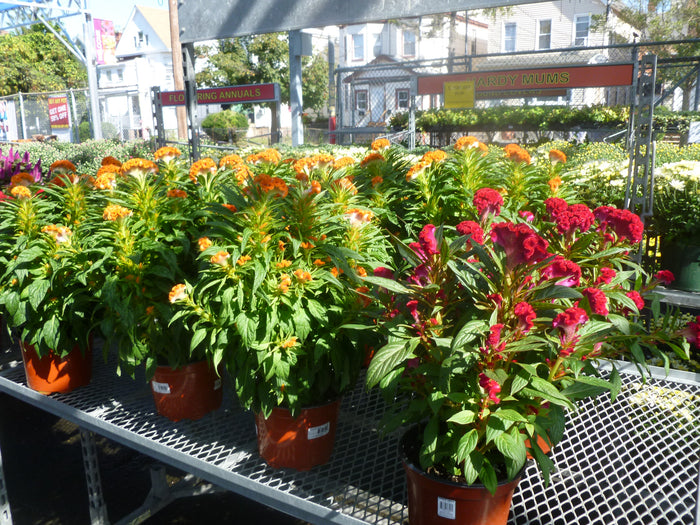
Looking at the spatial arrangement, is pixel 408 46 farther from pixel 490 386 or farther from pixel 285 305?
pixel 490 386

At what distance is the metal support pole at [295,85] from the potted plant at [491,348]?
6.42 metres

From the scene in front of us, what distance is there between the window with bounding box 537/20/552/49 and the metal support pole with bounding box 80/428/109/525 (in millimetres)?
28885

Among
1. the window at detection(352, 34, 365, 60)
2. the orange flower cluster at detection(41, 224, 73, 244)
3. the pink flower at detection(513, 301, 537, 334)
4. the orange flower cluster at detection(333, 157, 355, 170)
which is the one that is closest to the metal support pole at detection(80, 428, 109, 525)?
the orange flower cluster at detection(41, 224, 73, 244)

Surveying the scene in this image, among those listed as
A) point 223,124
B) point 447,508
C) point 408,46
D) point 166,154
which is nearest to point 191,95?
point 166,154

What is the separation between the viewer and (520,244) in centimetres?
128

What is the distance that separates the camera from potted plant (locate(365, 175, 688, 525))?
1.31 metres

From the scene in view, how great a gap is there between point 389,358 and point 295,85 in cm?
698

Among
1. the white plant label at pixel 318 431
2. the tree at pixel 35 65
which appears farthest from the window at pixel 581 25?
the tree at pixel 35 65

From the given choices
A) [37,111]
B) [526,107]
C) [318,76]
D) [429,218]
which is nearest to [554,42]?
[318,76]

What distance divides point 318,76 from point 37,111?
19886mm

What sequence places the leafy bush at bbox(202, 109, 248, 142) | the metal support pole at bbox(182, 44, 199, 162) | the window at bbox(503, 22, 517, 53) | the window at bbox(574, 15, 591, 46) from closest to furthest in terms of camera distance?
the metal support pole at bbox(182, 44, 199, 162), the window at bbox(574, 15, 591, 46), the leafy bush at bbox(202, 109, 248, 142), the window at bbox(503, 22, 517, 53)

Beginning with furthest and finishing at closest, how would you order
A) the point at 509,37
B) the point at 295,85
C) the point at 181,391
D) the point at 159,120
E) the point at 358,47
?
the point at 358,47, the point at 509,37, the point at 295,85, the point at 159,120, the point at 181,391

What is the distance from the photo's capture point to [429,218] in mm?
2451

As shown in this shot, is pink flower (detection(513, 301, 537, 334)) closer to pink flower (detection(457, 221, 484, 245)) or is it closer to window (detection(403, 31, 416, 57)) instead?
pink flower (detection(457, 221, 484, 245))
